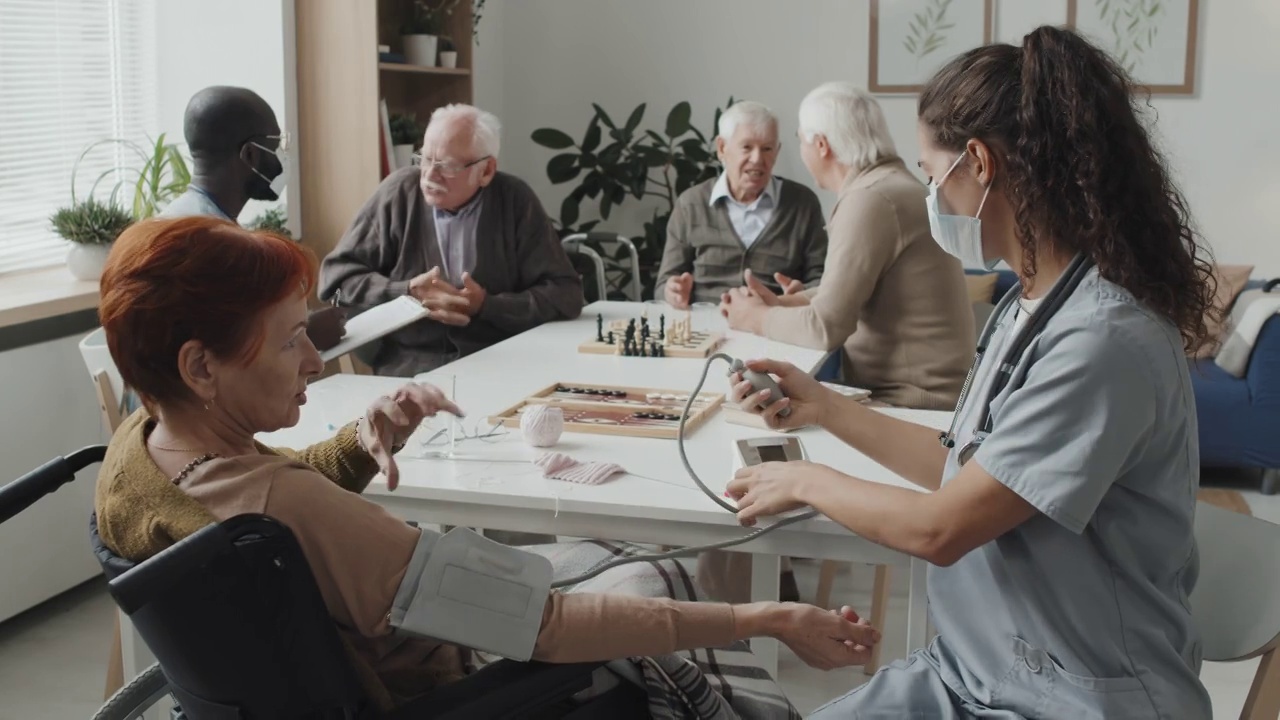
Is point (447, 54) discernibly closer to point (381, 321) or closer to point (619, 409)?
point (381, 321)

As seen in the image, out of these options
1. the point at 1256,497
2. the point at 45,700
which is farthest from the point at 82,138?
the point at 1256,497

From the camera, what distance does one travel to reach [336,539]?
1329mm

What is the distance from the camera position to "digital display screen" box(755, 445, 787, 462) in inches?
79.0

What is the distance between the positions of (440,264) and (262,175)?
773 millimetres

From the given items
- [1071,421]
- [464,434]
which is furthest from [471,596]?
[464,434]

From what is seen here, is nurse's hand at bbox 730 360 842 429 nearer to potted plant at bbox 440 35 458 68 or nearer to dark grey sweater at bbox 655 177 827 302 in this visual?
dark grey sweater at bbox 655 177 827 302

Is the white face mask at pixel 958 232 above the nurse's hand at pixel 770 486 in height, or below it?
above

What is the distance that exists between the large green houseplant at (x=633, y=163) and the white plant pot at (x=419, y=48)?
1007mm

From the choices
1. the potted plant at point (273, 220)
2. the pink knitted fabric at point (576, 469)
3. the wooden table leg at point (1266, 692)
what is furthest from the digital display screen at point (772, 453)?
the potted plant at point (273, 220)

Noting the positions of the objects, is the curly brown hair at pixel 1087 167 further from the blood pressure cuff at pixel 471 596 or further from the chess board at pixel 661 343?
the chess board at pixel 661 343

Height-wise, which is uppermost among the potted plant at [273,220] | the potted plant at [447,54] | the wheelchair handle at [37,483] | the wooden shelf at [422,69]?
the potted plant at [447,54]

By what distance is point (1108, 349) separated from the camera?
134 cm

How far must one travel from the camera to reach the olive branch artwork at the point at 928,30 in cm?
549

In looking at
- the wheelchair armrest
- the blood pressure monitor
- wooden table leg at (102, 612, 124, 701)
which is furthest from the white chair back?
the wheelchair armrest
